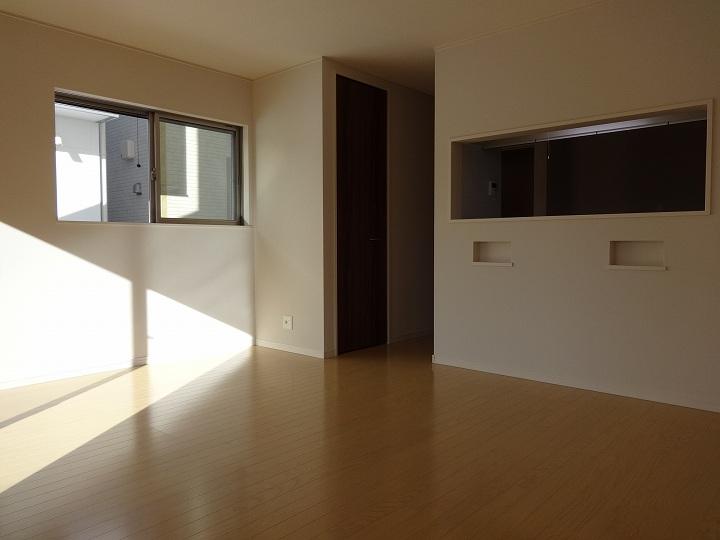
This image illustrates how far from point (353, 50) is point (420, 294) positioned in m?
2.58

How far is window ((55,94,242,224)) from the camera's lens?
171 inches

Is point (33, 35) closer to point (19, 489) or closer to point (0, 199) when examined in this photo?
point (0, 199)

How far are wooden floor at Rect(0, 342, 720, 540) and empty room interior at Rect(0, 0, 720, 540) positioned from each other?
0.02 metres

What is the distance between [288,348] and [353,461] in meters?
2.71

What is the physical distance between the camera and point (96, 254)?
4.41 m

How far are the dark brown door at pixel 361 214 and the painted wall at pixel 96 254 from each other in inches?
41.3

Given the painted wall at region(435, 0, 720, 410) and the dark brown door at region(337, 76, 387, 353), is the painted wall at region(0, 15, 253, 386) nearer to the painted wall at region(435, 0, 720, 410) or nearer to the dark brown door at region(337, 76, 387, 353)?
the dark brown door at region(337, 76, 387, 353)

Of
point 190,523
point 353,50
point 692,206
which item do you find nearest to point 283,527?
point 190,523

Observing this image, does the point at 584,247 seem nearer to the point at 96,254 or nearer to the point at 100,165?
the point at 96,254

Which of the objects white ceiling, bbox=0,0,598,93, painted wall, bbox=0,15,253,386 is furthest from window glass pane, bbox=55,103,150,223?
white ceiling, bbox=0,0,598,93

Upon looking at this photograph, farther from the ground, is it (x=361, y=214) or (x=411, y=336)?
(x=361, y=214)

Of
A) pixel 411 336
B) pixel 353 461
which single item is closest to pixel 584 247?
pixel 353 461

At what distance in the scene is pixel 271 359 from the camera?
4918 mm

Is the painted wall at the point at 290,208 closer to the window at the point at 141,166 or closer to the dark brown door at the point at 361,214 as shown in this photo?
the dark brown door at the point at 361,214
